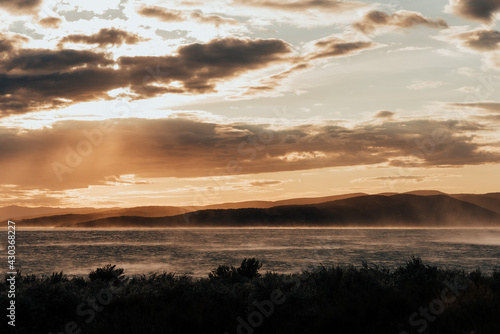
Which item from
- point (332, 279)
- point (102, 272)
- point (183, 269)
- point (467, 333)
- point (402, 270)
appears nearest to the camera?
point (467, 333)

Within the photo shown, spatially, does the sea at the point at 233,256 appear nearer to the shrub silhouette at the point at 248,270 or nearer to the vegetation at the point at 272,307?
the shrub silhouette at the point at 248,270

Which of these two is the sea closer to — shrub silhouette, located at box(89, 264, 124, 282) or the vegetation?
shrub silhouette, located at box(89, 264, 124, 282)

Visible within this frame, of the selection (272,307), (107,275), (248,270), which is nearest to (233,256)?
(248,270)

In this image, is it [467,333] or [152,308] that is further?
[152,308]

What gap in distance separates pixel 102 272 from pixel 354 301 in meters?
10.9

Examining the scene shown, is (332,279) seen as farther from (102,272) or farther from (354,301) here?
(102,272)

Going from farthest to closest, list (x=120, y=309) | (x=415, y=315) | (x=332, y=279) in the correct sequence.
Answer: (x=332, y=279) < (x=120, y=309) < (x=415, y=315)

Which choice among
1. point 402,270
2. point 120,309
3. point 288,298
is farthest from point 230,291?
point 402,270

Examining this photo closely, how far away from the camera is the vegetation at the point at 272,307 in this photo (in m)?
10.7

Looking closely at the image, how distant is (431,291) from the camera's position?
13.4m

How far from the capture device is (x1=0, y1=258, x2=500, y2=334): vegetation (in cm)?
1066

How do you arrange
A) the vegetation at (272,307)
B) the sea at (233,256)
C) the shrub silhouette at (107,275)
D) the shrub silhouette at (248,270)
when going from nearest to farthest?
the vegetation at (272,307) → the shrub silhouette at (107,275) → the shrub silhouette at (248,270) → the sea at (233,256)

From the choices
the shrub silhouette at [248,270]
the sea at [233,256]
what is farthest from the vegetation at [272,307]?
the sea at [233,256]

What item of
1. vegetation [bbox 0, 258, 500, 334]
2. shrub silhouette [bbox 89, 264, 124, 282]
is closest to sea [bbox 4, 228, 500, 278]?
shrub silhouette [bbox 89, 264, 124, 282]
